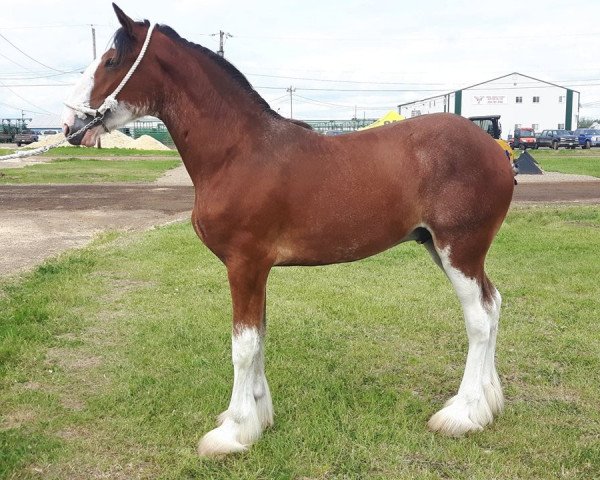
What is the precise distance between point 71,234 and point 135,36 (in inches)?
330

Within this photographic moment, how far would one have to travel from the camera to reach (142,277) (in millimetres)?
7484

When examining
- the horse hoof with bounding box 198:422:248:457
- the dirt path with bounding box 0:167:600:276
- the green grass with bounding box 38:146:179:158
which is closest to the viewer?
the horse hoof with bounding box 198:422:248:457

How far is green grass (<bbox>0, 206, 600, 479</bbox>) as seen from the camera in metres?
3.42

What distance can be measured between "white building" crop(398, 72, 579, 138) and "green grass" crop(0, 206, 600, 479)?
5632 centimetres

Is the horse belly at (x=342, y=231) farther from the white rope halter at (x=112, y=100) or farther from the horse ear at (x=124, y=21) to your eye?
the horse ear at (x=124, y=21)

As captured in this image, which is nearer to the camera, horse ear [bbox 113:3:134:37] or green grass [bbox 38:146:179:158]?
horse ear [bbox 113:3:134:37]

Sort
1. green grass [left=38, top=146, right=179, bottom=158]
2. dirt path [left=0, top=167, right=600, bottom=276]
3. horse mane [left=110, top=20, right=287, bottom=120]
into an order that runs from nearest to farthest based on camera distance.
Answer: horse mane [left=110, top=20, right=287, bottom=120]
dirt path [left=0, top=167, right=600, bottom=276]
green grass [left=38, top=146, right=179, bottom=158]

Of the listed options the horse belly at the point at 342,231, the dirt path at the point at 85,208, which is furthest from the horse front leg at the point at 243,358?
the dirt path at the point at 85,208

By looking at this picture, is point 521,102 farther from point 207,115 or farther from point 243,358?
point 243,358

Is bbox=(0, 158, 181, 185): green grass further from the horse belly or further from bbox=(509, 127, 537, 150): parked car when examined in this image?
bbox=(509, 127, 537, 150): parked car

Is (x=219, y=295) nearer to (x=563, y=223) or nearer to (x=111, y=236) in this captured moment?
(x=111, y=236)

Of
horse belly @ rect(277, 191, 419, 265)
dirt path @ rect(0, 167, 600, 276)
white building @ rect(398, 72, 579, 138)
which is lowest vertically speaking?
dirt path @ rect(0, 167, 600, 276)

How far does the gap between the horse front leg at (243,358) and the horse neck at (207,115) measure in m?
0.68

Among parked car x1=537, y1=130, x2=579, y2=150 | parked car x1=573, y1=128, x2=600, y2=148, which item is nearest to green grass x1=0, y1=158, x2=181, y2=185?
parked car x1=537, y1=130, x2=579, y2=150
